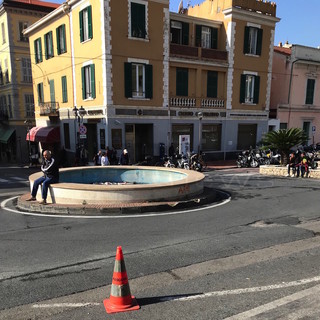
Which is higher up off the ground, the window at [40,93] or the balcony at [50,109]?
the window at [40,93]

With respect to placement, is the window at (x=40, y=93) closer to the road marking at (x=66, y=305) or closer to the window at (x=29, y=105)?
the window at (x=29, y=105)

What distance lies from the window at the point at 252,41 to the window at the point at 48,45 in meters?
16.0

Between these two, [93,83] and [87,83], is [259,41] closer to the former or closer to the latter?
[93,83]

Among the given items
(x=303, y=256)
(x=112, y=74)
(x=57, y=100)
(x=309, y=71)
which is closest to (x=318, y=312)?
(x=303, y=256)

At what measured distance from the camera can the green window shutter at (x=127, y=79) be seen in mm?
19484

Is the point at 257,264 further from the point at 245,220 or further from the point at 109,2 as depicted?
the point at 109,2

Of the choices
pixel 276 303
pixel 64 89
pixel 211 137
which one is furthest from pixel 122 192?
pixel 64 89

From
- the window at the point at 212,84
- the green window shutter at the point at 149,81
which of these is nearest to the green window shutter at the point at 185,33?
the window at the point at 212,84

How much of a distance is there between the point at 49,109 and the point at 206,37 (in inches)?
573

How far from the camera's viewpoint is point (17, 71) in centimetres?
3198

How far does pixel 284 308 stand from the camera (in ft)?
13.2

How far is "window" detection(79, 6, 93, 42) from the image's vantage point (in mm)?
19575

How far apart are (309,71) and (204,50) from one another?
44.6 ft

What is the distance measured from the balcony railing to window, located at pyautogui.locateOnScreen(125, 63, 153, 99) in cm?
487
